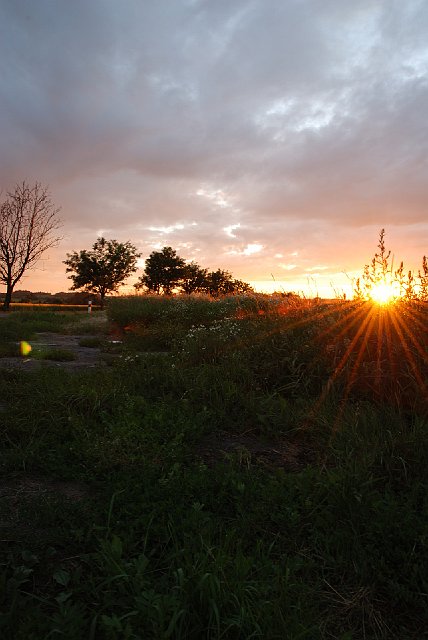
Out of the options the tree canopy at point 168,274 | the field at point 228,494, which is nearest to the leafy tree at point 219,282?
the tree canopy at point 168,274

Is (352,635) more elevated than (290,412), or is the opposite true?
(290,412)

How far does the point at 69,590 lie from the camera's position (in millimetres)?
1824

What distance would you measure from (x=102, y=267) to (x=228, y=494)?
1773 inches

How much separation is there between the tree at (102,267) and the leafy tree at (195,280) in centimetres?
912

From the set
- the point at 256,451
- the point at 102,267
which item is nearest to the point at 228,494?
the point at 256,451

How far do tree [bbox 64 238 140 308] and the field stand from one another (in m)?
42.2

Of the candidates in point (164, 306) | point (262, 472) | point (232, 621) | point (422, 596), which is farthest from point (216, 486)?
point (164, 306)

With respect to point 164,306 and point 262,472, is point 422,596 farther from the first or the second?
point 164,306

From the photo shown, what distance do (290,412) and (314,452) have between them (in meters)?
0.64

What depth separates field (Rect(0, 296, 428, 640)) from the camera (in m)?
1.71

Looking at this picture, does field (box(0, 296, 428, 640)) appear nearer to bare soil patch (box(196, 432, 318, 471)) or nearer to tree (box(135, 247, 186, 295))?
bare soil patch (box(196, 432, 318, 471))

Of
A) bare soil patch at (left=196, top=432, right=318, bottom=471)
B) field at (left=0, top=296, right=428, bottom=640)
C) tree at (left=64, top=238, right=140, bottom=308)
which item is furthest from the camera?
tree at (left=64, top=238, right=140, bottom=308)

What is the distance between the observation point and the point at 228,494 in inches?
100

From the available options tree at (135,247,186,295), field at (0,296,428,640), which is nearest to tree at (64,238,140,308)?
tree at (135,247,186,295)
